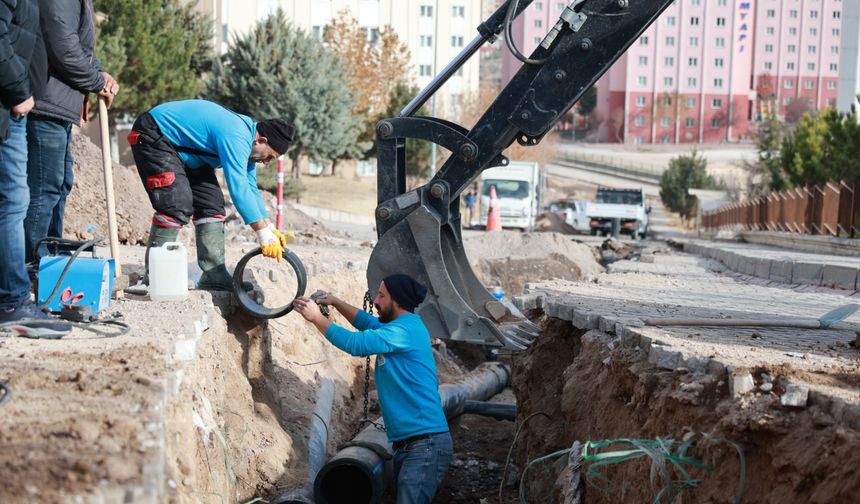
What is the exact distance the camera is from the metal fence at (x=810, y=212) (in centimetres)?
1794

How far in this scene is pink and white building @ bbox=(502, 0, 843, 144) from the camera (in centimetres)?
8244

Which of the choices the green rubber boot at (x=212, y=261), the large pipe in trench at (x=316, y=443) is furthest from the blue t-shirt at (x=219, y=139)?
the large pipe in trench at (x=316, y=443)

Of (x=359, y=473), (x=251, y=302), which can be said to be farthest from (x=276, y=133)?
(x=359, y=473)

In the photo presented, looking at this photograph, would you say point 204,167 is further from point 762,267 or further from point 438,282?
point 762,267

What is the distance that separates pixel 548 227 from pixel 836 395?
112ft

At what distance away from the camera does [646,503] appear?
4695mm

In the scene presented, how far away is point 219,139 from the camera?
20.1 feet

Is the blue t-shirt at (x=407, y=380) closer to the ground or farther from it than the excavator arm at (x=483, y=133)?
closer to the ground

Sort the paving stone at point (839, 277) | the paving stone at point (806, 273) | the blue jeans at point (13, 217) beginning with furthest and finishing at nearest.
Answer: the paving stone at point (806, 273)
the paving stone at point (839, 277)
the blue jeans at point (13, 217)

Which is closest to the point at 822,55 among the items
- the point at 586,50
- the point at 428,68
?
the point at 428,68

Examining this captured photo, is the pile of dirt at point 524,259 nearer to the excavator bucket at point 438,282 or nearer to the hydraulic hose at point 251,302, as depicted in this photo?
the excavator bucket at point 438,282

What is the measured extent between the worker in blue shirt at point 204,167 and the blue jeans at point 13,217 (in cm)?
111

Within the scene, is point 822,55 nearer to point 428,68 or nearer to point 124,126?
point 428,68

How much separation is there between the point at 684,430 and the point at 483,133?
9.60ft
